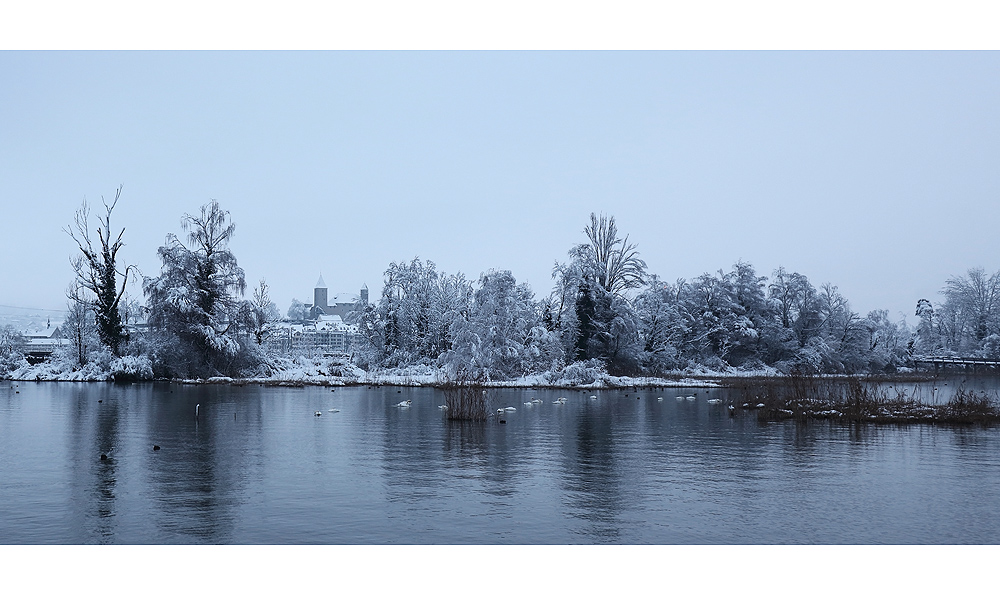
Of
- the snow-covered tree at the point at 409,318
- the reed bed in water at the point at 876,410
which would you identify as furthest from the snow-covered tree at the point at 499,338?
the reed bed in water at the point at 876,410

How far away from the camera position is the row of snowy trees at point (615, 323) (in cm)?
5822

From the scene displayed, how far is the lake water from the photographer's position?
1224 cm

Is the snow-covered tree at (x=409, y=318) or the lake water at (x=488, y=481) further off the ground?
the snow-covered tree at (x=409, y=318)

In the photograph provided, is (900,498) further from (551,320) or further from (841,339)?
(841,339)

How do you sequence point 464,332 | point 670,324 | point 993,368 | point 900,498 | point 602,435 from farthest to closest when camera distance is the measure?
point 993,368, point 670,324, point 464,332, point 602,435, point 900,498

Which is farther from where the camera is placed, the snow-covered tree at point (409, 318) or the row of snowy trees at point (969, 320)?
the row of snowy trees at point (969, 320)

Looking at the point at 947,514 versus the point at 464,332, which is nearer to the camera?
the point at 947,514

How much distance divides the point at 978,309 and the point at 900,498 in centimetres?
9187

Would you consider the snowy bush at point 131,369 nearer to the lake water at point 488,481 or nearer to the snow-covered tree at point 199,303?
the snow-covered tree at point 199,303

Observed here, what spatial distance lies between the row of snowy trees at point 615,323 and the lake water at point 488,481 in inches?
1082

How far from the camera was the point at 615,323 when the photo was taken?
61688 millimetres

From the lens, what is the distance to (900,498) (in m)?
14.9

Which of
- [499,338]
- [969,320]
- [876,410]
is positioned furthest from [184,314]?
[969,320]

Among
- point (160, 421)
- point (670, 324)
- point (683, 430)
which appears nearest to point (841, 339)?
point (670, 324)
